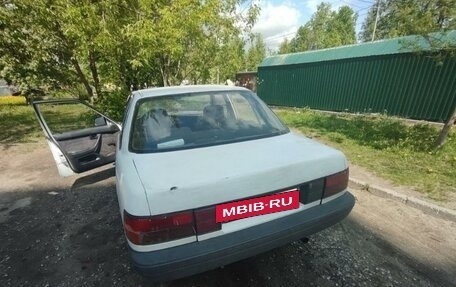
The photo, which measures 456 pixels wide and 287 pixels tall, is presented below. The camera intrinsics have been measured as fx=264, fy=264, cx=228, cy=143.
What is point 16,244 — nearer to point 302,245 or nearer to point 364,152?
point 302,245

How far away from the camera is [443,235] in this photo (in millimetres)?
3066

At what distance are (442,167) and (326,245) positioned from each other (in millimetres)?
3633

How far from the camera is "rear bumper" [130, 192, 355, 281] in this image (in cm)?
160

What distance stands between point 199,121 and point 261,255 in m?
1.48

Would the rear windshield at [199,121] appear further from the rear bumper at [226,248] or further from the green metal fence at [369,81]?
the green metal fence at [369,81]

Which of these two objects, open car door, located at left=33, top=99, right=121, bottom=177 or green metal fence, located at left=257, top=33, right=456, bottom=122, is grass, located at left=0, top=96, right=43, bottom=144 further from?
green metal fence, located at left=257, top=33, right=456, bottom=122

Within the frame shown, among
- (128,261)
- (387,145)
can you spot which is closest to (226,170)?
(128,261)

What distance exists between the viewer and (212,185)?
1.66 m

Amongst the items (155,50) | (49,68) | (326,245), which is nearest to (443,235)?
(326,245)

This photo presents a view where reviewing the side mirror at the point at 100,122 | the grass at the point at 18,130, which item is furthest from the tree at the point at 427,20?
the grass at the point at 18,130

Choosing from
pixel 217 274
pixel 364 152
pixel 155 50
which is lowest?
pixel 364 152

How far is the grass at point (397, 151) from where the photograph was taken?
438cm

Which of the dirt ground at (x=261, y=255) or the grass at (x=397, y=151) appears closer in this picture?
the dirt ground at (x=261, y=255)

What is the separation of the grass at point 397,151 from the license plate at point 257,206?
312cm
